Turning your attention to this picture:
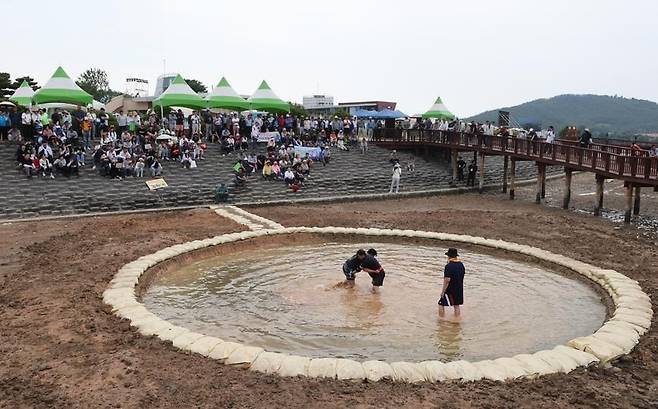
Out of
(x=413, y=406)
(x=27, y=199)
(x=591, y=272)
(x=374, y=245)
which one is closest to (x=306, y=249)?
(x=374, y=245)

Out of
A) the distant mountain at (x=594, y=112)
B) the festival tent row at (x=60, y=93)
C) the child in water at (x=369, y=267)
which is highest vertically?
the distant mountain at (x=594, y=112)

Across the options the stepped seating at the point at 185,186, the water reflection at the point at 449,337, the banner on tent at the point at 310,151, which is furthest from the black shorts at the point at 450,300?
the banner on tent at the point at 310,151

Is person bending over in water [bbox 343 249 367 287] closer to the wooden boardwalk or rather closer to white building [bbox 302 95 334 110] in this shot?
the wooden boardwalk

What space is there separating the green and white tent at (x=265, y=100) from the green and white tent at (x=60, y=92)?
831cm

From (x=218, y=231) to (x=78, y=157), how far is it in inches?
421

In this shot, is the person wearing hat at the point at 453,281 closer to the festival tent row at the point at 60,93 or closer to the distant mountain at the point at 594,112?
the festival tent row at the point at 60,93

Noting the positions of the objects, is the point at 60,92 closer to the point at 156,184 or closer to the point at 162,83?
the point at 156,184

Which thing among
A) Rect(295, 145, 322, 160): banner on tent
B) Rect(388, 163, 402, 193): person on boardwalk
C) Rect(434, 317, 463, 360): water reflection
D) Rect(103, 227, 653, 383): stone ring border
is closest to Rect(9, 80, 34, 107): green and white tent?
Rect(295, 145, 322, 160): banner on tent

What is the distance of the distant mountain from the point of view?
110 metres

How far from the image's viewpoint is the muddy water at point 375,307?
8.13 metres

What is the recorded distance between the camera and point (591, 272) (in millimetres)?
11766

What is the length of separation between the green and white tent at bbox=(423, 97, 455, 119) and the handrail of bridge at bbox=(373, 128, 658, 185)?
3.30 meters

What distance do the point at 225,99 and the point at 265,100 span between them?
7.07 ft

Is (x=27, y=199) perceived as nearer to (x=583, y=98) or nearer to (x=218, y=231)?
(x=218, y=231)
